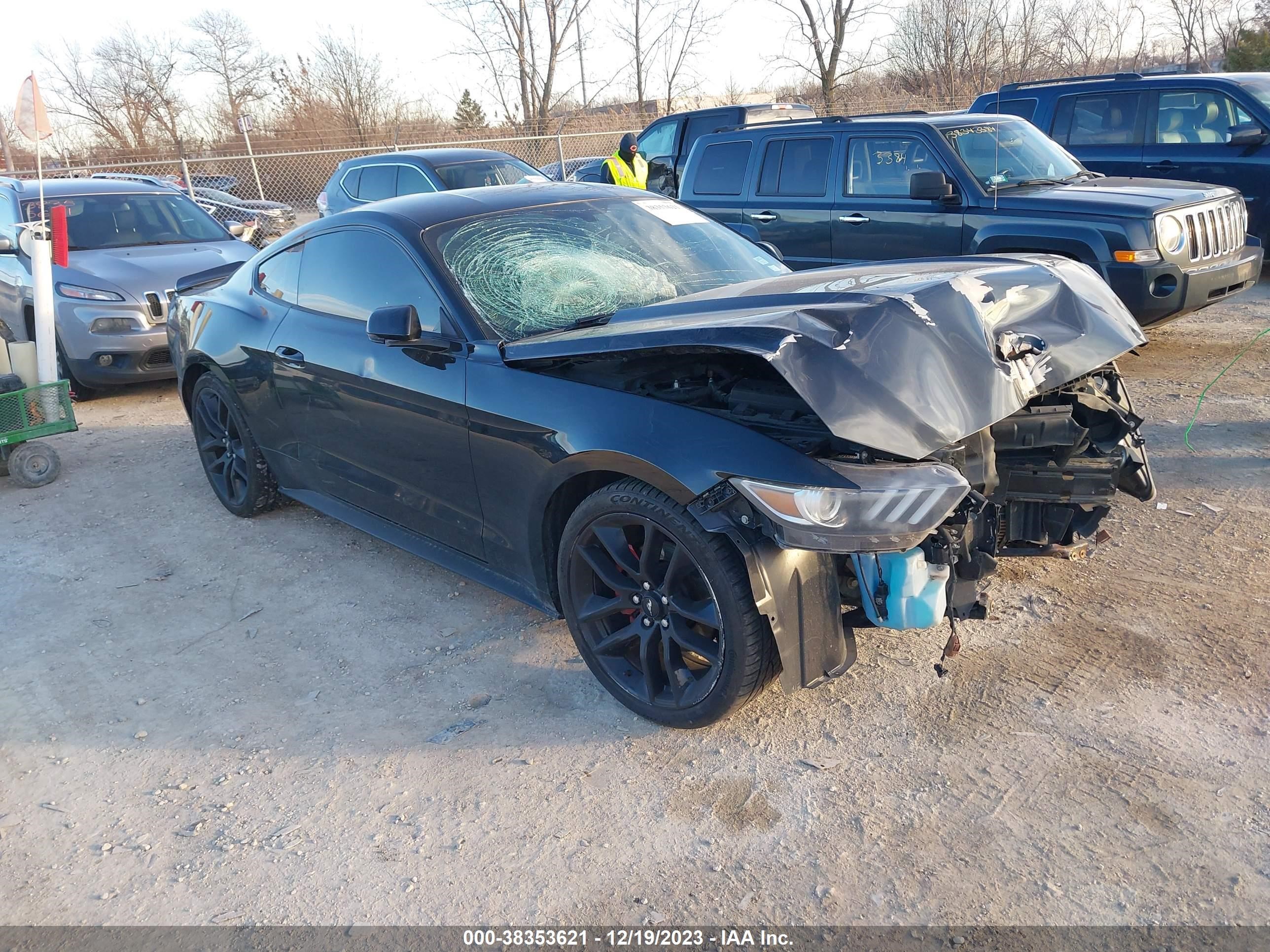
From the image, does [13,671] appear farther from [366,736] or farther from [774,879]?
[774,879]

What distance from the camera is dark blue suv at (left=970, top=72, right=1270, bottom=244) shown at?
29.6ft

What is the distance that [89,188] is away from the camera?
925 centimetres

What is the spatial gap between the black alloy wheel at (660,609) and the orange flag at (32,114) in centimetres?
558

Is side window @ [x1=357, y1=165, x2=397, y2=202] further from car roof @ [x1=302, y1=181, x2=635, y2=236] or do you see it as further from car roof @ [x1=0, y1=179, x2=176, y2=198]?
car roof @ [x1=302, y1=181, x2=635, y2=236]

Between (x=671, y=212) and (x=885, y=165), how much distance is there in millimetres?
3917

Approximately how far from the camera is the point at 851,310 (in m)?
2.93

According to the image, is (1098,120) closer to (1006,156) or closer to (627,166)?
(1006,156)

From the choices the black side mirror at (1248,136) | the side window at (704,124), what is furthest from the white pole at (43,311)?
the black side mirror at (1248,136)

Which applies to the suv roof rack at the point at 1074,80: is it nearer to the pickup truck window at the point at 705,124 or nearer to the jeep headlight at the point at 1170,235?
the jeep headlight at the point at 1170,235

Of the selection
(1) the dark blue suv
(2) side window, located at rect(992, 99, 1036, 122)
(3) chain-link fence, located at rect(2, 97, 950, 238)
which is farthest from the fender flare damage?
(3) chain-link fence, located at rect(2, 97, 950, 238)

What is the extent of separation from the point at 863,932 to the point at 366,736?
179 centimetres

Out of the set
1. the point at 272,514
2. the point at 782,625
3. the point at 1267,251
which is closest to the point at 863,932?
the point at 782,625

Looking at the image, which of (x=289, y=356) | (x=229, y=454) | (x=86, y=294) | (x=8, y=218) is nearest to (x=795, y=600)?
(x=289, y=356)

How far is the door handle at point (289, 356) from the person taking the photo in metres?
4.45
